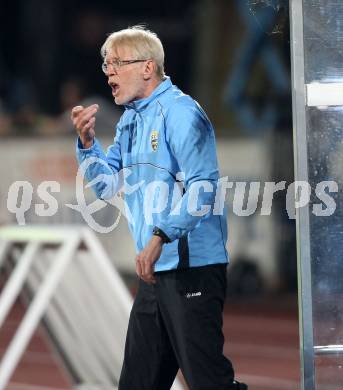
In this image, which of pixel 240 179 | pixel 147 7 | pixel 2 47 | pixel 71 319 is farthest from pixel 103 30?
pixel 71 319

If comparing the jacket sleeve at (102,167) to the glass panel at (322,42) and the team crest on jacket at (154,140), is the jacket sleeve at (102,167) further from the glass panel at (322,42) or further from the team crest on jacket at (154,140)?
the glass panel at (322,42)

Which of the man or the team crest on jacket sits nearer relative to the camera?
the man

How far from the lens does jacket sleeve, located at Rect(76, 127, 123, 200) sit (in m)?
5.59

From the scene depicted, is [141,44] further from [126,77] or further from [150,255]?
[150,255]

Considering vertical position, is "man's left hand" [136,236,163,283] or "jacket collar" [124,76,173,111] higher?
"jacket collar" [124,76,173,111]

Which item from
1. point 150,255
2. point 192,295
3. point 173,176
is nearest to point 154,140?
point 173,176

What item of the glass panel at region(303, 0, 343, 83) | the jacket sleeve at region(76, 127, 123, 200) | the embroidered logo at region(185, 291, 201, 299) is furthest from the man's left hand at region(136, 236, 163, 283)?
the glass panel at region(303, 0, 343, 83)

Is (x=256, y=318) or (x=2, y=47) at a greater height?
(x=2, y=47)

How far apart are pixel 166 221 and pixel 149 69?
0.74 meters

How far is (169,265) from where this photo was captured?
535 cm

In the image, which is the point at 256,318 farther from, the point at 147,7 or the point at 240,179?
the point at 147,7

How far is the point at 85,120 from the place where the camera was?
541 cm

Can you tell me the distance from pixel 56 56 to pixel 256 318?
31.7 feet

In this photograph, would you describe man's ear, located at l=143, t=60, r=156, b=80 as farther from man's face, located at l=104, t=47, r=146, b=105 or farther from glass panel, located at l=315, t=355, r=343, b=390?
glass panel, located at l=315, t=355, r=343, b=390
